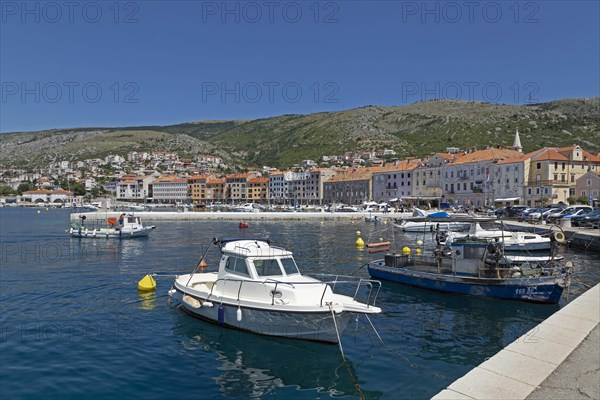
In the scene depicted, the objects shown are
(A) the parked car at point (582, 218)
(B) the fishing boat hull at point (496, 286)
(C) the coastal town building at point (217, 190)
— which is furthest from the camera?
(C) the coastal town building at point (217, 190)

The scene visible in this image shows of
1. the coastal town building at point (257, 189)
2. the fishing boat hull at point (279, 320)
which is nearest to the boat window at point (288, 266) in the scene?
the fishing boat hull at point (279, 320)

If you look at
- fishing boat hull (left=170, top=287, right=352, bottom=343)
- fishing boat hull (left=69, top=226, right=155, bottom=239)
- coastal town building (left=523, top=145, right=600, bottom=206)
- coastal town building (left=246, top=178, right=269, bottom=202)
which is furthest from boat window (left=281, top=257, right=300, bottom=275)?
coastal town building (left=246, top=178, right=269, bottom=202)

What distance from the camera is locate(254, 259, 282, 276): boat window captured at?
16250mm

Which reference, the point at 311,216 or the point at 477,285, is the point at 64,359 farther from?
the point at 311,216

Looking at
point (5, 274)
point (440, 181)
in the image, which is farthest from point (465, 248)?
point (440, 181)

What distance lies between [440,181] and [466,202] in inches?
504

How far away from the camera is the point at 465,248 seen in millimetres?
22328

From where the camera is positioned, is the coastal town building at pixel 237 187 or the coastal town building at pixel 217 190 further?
the coastal town building at pixel 217 190

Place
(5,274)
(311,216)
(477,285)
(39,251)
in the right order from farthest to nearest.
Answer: (311,216) < (39,251) < (5,274) < (477,285)

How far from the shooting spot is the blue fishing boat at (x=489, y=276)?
19953mm

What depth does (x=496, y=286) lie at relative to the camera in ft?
68.0

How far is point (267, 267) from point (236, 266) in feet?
4.20

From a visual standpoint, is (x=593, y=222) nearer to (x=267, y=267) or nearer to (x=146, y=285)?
(x=267, y=267)

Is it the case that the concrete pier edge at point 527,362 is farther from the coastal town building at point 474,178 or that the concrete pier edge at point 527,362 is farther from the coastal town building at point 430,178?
the coastal town building at point 430,178
